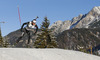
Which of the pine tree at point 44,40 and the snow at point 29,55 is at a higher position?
the pine tree at point 44,40

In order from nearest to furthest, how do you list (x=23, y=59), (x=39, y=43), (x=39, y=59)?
(x=23, y=59) < (x=39, y=59) < (x=39, y=43)

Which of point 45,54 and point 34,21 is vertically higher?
point 34,21

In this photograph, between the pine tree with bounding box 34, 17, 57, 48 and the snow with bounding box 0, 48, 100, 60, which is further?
the pine tree with bounding box 34, 17, 57, 48

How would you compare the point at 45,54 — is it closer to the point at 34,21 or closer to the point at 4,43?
the point at 34,21

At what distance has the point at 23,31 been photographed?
1523cm

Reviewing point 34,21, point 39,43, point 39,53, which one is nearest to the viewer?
point 39,53

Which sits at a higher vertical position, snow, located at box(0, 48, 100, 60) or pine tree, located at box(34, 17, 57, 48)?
pine tree, located at box(34, 17, 57, 48)

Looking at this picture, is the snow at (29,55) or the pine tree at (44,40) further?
the pine tree at (44,40)

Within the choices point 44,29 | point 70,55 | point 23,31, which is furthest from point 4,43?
point 70,55

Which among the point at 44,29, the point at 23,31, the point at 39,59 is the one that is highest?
the point at 44,29

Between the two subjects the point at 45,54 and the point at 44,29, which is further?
the point at 44,29

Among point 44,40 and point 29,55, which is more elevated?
point 44,40

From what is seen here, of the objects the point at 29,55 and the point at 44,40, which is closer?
the point at 29,55

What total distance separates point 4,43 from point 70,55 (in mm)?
42657
